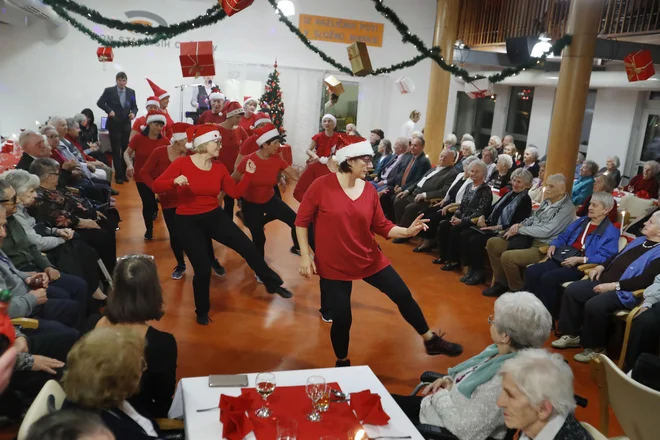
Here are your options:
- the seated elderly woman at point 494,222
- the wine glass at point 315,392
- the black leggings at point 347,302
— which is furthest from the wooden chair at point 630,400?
the seated elderly woman at point 494,222

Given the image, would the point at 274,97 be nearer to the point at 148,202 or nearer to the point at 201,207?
the point at 148,202

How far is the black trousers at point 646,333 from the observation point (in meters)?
3.95

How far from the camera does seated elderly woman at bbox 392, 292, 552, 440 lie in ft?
7.84

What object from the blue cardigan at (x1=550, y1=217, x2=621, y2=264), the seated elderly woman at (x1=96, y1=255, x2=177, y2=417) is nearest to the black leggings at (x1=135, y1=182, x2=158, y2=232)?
the seated elderly woman at (x1=96, y1=255, x2=177, y2=417)

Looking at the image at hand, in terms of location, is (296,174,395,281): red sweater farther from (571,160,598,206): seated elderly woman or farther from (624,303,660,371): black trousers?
(571,160,598,206): seated elderly woman

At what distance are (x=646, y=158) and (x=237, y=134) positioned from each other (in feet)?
29.1

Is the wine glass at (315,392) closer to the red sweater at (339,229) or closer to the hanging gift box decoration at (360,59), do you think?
the red sweater at (339,229)

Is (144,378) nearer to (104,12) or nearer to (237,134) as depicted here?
(237,134)

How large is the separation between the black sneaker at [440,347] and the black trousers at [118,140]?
28.6 feet

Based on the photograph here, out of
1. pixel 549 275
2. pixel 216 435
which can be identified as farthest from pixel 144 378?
pixel 549 275

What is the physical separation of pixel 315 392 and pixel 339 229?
1529mm

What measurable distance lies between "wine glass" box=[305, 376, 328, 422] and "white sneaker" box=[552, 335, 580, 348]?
3.02 m

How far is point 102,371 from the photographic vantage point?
1899 mm

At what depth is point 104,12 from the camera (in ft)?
40.7
